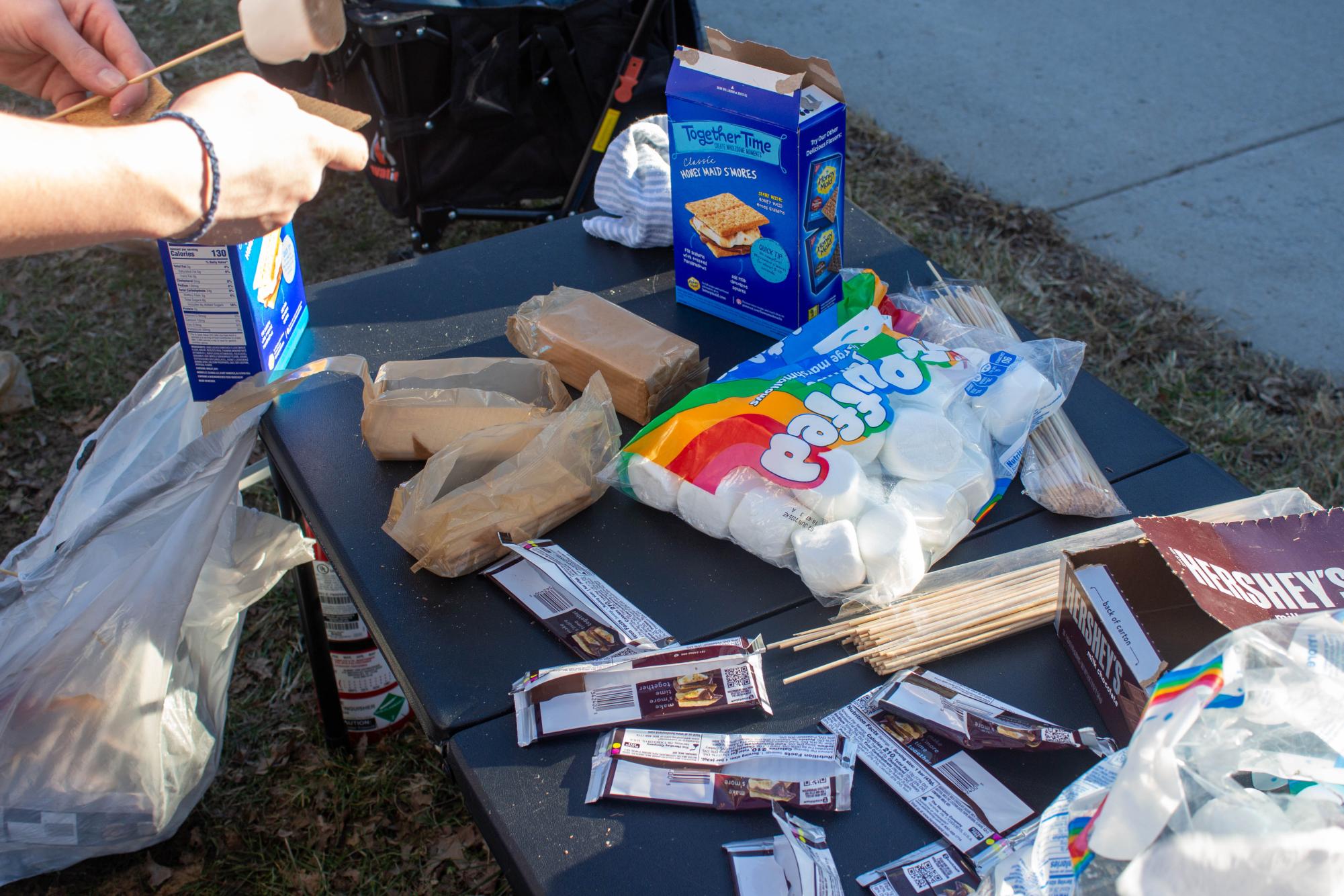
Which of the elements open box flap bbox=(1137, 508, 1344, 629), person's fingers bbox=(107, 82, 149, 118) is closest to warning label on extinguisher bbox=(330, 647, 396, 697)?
person's fingers bbox=(107, 82, 149, 118)

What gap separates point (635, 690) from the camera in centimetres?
103

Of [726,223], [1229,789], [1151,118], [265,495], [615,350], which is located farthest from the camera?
[1151,118]

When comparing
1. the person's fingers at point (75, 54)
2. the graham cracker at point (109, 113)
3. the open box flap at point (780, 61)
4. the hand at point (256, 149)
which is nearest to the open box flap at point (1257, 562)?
the open box flap at point (780, 61)

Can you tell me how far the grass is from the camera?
187cm

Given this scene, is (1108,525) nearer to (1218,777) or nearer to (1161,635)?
(1161,635)

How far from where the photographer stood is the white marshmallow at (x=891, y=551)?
1116mm

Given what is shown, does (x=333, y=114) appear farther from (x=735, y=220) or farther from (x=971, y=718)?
(x=971, y=718)

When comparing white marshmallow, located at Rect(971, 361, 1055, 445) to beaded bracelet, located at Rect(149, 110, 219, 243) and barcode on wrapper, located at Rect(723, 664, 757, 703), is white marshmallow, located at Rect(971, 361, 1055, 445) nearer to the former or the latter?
barcode on wrapper, located at Rect(723, 664, 757, 703)

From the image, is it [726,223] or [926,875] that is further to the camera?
[726,223]

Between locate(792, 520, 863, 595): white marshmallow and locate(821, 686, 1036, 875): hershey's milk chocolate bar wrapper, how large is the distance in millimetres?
132

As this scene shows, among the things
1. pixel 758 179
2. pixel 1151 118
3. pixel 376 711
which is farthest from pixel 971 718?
pixel 1151 118

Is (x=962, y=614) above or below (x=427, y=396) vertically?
below

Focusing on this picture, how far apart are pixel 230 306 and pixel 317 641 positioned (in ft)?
2.22

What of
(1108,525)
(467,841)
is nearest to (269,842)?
(467,841)
